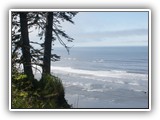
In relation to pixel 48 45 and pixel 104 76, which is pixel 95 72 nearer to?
pixel 104 76

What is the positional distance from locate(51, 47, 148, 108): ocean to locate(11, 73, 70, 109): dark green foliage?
0.06 meters

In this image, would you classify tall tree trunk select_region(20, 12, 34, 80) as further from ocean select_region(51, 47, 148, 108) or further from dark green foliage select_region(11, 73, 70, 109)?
ocean select_region(51, 47, 148, 108)

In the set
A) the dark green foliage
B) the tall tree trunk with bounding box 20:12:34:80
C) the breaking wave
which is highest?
the tall tree trunk with bounding box 20:12:34:80

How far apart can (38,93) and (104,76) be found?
502 millimetres

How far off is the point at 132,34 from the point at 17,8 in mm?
861

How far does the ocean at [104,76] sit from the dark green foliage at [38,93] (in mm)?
56

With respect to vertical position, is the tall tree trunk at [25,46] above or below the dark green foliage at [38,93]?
above

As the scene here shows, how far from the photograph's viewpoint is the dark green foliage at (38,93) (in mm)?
10078

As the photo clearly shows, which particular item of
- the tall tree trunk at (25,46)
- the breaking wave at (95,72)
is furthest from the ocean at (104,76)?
the tall tree trunk at (25,46)

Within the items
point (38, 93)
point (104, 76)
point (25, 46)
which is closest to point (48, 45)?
point (25, 46)

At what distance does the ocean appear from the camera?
10.0 m

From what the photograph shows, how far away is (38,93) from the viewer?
Answer: 33.2ft

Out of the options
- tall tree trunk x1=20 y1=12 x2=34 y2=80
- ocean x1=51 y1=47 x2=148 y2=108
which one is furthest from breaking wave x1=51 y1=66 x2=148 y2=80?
tall tree trunk x1=20 y1=12 x2=34 y2=80

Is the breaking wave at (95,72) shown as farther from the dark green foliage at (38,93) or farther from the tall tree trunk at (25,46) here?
the tall tree trunk at (25,46)
